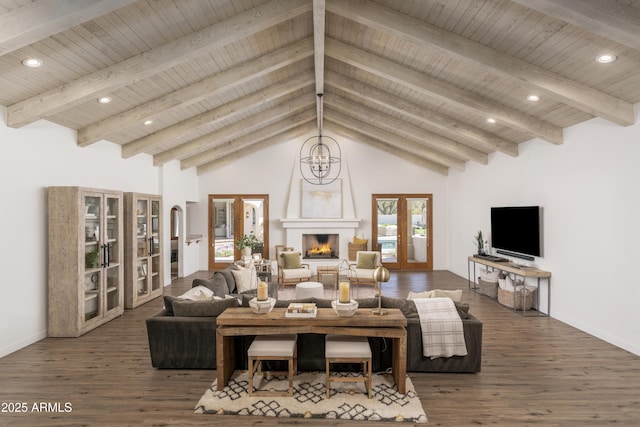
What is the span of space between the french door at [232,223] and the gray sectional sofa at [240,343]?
654cm

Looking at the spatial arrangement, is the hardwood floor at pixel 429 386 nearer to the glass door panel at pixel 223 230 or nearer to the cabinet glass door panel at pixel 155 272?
the cabinet glass door panel at pixel 155 272

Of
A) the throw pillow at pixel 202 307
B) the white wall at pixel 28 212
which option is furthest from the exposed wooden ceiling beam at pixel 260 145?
the throw pillow at pixel 202 307

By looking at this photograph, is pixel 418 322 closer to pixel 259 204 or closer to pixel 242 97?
pixel 242 97

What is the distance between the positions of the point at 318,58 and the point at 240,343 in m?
3.84

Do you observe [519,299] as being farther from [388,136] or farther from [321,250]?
[321,250]

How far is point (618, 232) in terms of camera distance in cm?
465

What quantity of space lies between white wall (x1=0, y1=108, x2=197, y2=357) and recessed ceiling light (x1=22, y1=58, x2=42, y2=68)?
1013 millimetres

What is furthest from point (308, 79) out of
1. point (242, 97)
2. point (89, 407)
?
point (89, 407)

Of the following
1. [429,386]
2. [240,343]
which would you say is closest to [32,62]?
[240,343]

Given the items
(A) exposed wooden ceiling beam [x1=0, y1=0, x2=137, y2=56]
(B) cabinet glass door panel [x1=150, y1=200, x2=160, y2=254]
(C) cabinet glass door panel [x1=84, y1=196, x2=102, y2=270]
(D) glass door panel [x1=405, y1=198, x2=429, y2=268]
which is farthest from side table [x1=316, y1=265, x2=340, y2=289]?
(A) exposed wooden ceiling beam [x1=0, y1=0, x2=137, y2=56]

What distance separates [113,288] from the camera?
5.89 meters

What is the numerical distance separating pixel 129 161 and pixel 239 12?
4223mm

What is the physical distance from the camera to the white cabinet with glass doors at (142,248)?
6.43 metres

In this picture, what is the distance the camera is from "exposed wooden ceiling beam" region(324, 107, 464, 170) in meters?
9.12
